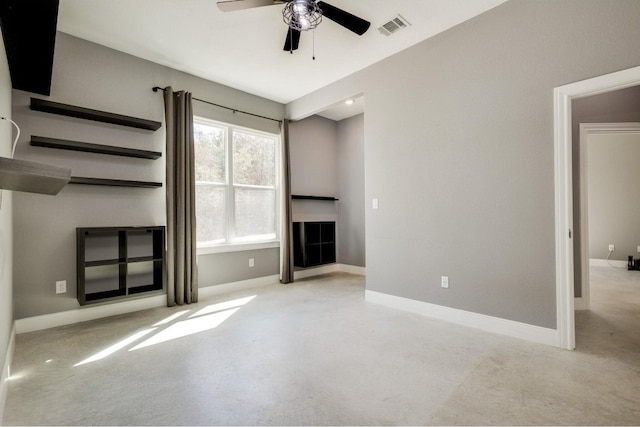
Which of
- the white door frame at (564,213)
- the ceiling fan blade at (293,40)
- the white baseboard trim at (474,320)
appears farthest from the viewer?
the ceiling fan blade at (293,40)

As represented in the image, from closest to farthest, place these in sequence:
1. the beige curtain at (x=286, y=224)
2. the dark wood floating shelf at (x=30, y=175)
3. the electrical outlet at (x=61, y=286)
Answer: the dark wood floating shelf at (x=30, y=175), the electrical outlet at (x=61, y=286), the beige curtain at (x=286, y=224)

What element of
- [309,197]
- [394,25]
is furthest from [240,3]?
[309,197]

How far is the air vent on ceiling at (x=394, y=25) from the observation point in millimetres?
2883

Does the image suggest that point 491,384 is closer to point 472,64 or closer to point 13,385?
point 472,64

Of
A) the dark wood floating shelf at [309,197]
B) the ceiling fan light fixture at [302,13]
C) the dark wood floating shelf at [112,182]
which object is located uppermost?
the ceiling fan light fixture at [302,13]

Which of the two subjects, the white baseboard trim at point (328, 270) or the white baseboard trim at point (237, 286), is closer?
the white baseboard trim at point (237, 286)

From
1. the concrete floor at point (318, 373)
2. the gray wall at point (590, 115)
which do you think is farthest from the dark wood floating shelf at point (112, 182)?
the gray wall at point (590, 115)

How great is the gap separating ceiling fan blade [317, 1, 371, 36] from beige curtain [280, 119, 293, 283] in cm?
252

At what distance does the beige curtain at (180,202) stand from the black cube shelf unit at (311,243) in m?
1.87

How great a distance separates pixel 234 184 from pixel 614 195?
7229 millimetres

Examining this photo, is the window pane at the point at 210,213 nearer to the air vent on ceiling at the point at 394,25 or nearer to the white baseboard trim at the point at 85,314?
the white baseboard trim at the point at 85,314

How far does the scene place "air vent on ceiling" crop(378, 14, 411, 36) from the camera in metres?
2.88

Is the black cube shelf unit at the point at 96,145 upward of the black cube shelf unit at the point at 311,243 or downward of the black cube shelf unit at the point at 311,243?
upward

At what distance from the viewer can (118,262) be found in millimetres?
3123
